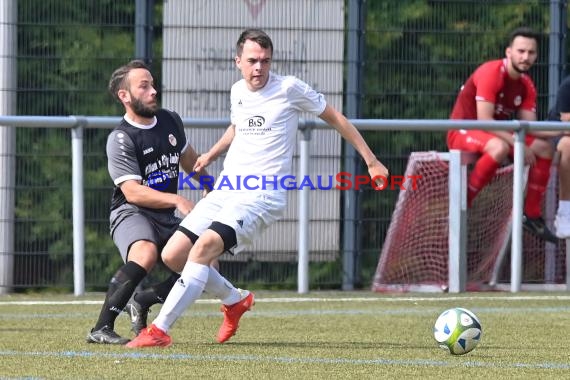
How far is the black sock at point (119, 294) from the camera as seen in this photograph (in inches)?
330

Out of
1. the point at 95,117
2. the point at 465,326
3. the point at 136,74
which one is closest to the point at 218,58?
the point at 95,117

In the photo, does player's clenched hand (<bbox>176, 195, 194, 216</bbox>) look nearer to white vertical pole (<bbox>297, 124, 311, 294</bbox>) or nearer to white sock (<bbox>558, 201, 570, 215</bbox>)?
white vertical pole (<bbox>297, 124, 311, 294</bbox>)

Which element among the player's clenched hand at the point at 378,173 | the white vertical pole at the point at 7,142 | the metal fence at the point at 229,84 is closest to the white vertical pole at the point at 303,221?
the metal fence at the point at 229,84

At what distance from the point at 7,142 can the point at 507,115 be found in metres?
4.16

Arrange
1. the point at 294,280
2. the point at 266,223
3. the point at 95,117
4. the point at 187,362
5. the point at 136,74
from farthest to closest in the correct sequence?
1. the point at 294,280
2. the point at 95,117
3. the point at 136,74
4. the point at 266,223
5. the point at 187,362

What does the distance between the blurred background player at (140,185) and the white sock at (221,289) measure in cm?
37

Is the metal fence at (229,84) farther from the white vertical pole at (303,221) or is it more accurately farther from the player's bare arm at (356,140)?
the player's bare arm at (356,140)

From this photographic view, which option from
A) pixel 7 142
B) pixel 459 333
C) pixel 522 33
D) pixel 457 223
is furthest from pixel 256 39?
pixel 7 142

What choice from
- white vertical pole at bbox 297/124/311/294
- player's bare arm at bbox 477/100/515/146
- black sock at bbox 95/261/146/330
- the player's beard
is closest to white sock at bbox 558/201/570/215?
player's bare arm at bbox 477/100/515/146

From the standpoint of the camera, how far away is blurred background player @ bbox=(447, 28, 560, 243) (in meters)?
12.5

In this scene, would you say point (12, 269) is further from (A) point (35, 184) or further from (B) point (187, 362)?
(B) point (187, 362)

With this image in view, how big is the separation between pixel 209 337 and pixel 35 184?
168 inches

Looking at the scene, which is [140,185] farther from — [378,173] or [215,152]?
[378,173]

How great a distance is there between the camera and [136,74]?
8.77m
